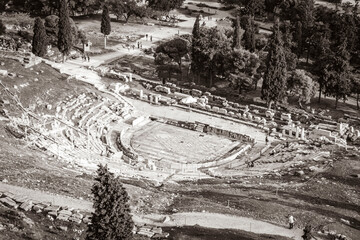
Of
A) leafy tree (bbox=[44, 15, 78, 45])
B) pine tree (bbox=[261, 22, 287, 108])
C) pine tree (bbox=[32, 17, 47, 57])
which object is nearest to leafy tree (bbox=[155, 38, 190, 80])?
leafy tree (bbox=[44, 15, 78, 45])

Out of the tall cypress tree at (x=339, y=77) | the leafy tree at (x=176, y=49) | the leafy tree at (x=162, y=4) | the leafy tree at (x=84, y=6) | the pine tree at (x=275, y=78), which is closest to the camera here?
the pine tree at (x=275, y=78)

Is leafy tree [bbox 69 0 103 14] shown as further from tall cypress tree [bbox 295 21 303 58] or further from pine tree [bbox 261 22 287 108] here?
pine tree [bbox 261 22 287 108]

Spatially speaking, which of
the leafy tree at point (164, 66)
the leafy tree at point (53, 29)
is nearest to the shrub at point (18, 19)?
the leafy tree at point (53, 29)

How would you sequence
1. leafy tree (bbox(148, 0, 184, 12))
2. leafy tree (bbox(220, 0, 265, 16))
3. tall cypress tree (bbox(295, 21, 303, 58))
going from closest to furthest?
tall cypress tree (bbox(295, 21, 303, 58)) < leafy tree (bbox(148, 0, 184, 12)) < leafy tree (bbox(220, 0, 265, 16))

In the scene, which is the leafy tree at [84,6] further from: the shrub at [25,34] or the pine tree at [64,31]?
the pine tree at [64,31]

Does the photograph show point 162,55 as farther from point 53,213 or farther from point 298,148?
point 53,213

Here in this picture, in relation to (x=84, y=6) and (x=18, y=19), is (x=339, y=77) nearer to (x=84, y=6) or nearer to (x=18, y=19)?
(x=84, y=6)

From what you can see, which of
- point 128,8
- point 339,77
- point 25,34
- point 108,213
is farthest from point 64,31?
point 108,213
